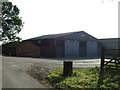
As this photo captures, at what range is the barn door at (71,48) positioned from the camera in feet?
105

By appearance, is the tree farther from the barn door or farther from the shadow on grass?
the shadow on grass

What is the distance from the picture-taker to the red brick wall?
31.3m

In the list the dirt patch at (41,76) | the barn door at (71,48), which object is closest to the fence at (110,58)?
the dirt patch at (41,76)

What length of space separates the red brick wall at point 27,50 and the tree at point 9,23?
Result: 620 cm

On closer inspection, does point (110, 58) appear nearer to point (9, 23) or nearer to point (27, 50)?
point (27, 50)

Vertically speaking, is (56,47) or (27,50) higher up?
(56,47)

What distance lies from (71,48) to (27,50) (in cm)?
1077

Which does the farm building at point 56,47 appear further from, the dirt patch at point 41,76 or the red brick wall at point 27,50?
the dirt patch at point 41,76

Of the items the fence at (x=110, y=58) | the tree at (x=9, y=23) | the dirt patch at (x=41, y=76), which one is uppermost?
the tree at (x=9, y=23)

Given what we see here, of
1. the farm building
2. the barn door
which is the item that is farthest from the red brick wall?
the barn door

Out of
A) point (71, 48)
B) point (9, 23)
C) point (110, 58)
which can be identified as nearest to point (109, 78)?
point (110, 58)

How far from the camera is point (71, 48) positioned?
32750 millimetres

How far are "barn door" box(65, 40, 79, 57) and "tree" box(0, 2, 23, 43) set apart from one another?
1441 cm

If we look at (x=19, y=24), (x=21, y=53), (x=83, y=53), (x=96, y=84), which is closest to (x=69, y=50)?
(x=83, y=53)
